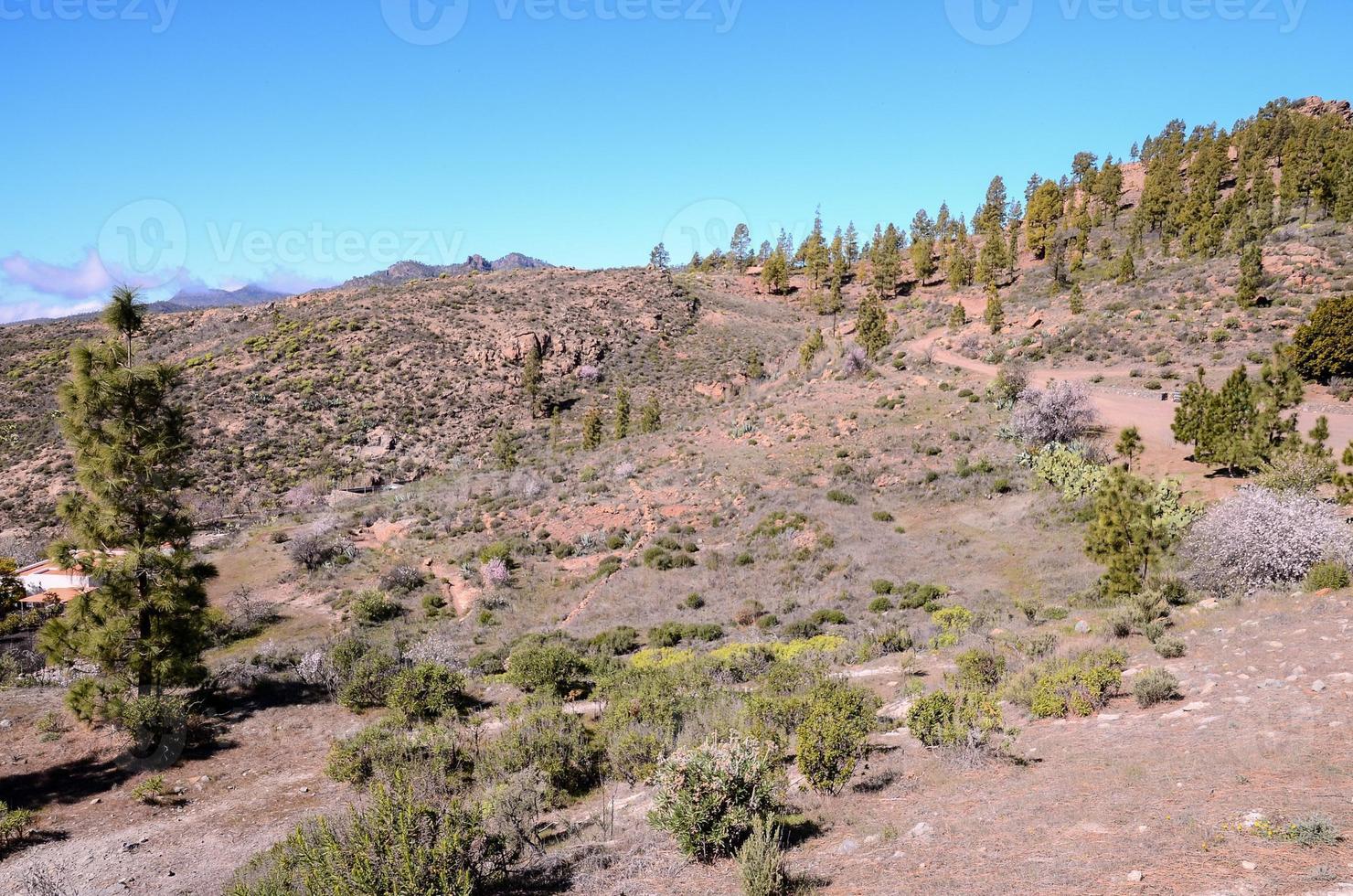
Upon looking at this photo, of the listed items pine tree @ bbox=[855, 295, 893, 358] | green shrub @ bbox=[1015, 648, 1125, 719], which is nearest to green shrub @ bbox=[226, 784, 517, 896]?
green shrub @ bbox=[1015, 648, 1125, 719]

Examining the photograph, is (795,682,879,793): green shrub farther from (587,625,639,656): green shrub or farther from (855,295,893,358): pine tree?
(855,295,893,358): pine tree

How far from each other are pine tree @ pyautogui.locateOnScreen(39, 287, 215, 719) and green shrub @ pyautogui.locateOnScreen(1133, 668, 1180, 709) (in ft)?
60.9

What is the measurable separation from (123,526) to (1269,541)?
2509 cm

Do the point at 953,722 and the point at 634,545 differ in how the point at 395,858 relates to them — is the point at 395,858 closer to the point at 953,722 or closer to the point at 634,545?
the point at 953,722

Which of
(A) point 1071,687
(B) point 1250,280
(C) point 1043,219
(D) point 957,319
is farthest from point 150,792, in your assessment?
(C) point 1043,219

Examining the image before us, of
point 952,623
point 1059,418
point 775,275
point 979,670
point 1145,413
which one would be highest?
point 775,275

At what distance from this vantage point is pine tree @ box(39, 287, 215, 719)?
1400cm

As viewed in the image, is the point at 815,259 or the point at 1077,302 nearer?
the point at 1077,302

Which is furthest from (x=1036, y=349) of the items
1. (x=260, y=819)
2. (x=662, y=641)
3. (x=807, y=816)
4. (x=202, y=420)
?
(x=202, y=420)

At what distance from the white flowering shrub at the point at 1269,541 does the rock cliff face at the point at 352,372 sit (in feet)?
154

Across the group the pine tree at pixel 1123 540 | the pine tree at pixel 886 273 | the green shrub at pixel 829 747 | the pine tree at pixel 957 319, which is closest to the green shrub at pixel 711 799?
the green shrub at pixel 829 747

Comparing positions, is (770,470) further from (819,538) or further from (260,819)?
(260,819)

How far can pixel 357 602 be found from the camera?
935 inches

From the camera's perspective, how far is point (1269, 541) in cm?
1438
